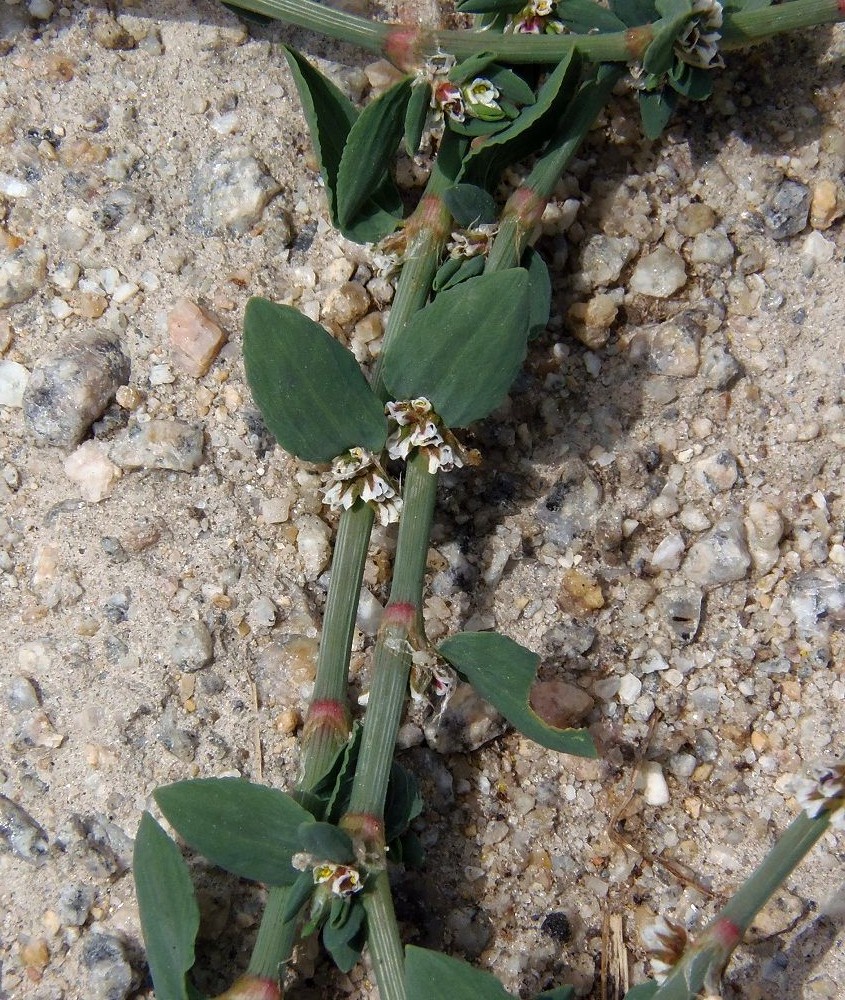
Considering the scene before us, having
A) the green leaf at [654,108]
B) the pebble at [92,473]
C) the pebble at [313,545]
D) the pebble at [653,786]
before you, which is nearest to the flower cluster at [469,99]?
the green leaf at [654,108]

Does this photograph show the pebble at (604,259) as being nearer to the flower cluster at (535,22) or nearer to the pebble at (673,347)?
the pebble at (673,347)

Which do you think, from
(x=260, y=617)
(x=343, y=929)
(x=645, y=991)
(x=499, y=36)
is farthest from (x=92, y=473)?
(x=645, y=991)

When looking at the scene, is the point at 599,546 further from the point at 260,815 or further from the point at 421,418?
the point at 260,815

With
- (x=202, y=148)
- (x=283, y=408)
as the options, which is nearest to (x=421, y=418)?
(x=283, y=408)

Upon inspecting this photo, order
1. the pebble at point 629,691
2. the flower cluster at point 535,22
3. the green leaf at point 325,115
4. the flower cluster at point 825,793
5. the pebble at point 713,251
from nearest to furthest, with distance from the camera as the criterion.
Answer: the flower cluster at point 825,793
the green leaf at point 325,115
the flower cluster at point 535,22
the pebble at point 629,691
the pebble at point 713,251

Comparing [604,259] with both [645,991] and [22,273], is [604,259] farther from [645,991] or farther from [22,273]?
[645,991]

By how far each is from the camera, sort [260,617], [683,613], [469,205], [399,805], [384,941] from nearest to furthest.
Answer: [384,941] < [399,805] < [469,205] < [260,617] < [683,613]

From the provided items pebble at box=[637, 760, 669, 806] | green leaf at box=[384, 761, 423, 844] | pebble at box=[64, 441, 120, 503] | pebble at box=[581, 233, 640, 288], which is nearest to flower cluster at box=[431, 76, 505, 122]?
pebble at box=[581, 233, 640, 288]
